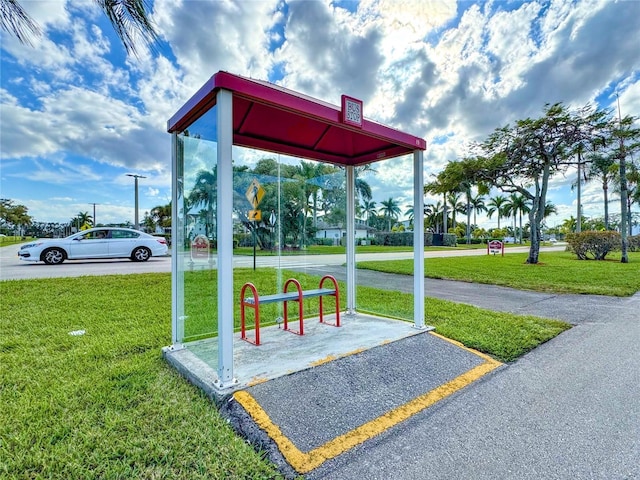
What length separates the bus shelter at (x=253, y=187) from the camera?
2.75m

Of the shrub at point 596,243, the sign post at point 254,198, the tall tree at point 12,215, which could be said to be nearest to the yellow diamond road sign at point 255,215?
the sign post at point 254,198

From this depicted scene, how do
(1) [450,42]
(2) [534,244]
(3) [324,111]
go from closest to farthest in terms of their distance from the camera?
1. (3) [324,111]
2. (1) [450,42]
3. (2) [534,244]

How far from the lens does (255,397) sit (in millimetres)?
2580

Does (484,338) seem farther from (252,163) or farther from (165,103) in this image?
(165,103)

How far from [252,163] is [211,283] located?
80.2 inches

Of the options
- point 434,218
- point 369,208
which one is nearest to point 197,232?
point 369,208

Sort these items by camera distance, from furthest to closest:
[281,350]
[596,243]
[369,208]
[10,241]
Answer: [10,241]
[596,243]
[369,208]
[281,350]

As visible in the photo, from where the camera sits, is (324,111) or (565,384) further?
(324,111)

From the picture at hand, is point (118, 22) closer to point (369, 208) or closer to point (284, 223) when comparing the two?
point (284, 223)

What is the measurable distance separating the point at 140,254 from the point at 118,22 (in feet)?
39.0

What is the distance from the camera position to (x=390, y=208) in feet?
17.1

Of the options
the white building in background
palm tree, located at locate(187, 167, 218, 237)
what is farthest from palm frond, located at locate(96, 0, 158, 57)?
the white building in background

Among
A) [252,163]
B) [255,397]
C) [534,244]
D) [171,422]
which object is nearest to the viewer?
[171,422]

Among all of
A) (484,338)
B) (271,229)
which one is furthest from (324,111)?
(484,338)
